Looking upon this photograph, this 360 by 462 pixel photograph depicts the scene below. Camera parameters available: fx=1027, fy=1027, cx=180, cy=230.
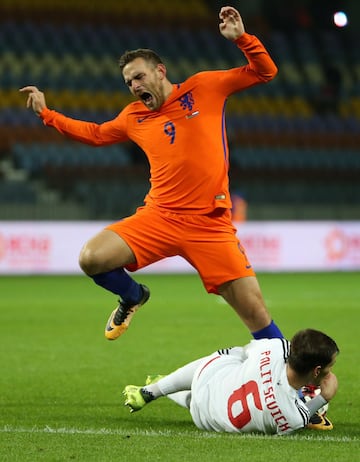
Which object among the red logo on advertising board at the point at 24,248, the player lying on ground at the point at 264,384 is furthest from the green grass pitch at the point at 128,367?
the red logo on advertising board at the point at 24,248

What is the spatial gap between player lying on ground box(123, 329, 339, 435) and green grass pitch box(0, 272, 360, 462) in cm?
11

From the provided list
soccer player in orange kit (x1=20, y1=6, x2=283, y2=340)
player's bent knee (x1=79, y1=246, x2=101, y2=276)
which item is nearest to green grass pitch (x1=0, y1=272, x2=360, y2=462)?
soccer player in orange kit (x1=20, y1=6, x2=283, y2=340)

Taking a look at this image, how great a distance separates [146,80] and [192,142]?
1.76ft

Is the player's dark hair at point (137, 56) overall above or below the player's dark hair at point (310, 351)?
above

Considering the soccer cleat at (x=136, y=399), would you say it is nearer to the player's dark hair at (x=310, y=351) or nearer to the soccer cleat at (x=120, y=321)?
the soccer cleat at (x=120, y=321)

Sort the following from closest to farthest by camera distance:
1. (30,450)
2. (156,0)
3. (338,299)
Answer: (30,450), (338,299), (156,0)

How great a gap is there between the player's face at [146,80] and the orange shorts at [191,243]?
32.1 inches

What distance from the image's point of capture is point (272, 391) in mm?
5863

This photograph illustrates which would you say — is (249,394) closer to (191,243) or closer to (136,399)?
(136,399)

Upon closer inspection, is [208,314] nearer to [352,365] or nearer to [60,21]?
[352,365]

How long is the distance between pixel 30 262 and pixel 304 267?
6173mm

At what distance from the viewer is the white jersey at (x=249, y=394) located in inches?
231

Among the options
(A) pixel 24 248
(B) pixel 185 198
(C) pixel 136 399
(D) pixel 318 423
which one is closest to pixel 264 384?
(D) pixel 318 423

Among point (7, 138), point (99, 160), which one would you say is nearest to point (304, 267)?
point (99, 160)
